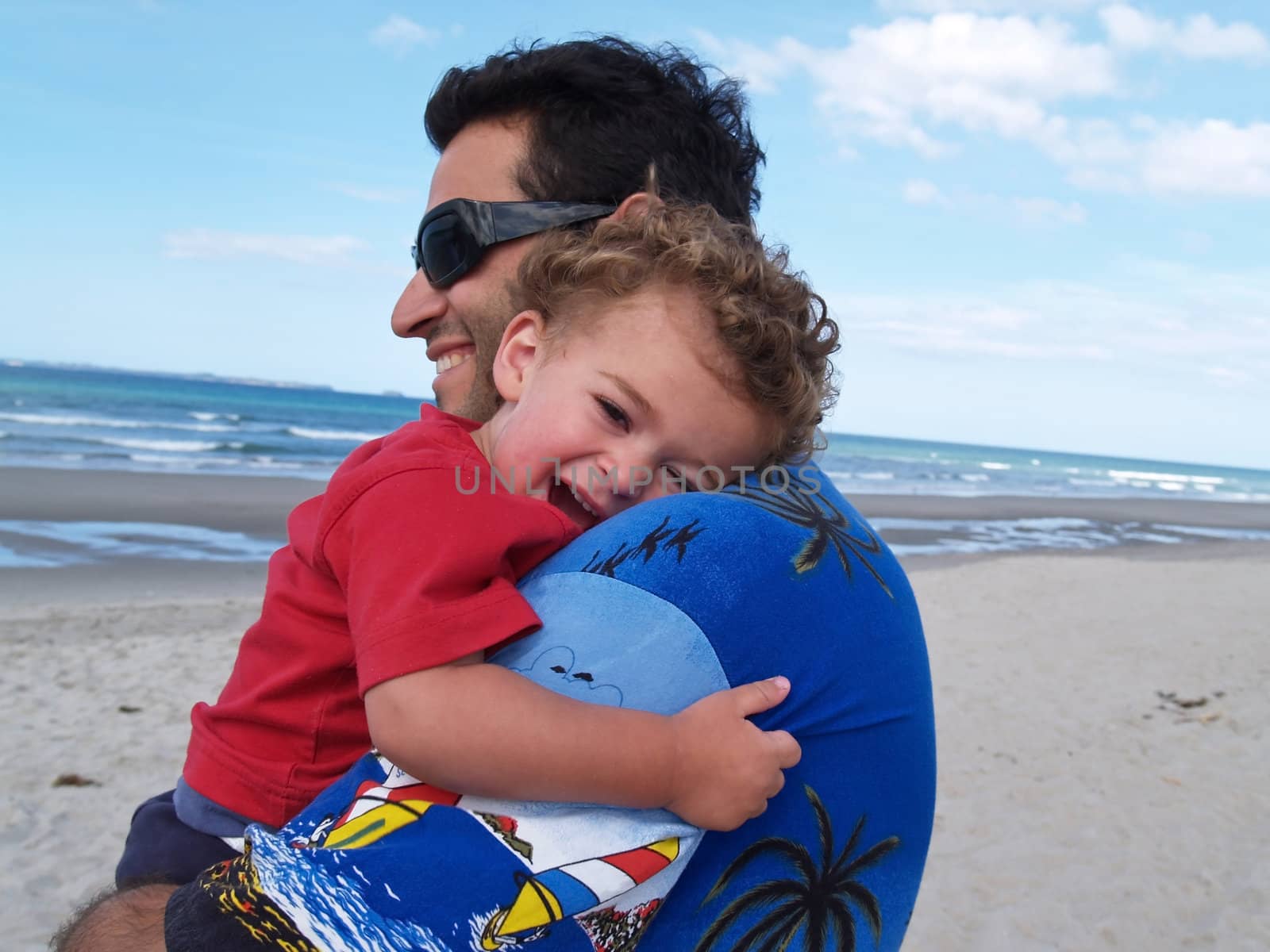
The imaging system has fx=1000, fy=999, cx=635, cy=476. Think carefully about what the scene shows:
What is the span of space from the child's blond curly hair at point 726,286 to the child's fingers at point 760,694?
0.76m

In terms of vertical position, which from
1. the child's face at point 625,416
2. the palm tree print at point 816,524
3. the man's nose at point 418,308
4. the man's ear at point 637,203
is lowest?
the palm tree print at point 816,524

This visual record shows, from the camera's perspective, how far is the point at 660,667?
4.02 feet

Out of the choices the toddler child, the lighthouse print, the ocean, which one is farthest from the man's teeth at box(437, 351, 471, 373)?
the ocean

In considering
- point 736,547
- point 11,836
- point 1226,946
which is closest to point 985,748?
point 1226,946

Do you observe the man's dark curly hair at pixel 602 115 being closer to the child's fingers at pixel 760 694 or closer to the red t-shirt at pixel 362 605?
the red t-shirt at pixel 362 605

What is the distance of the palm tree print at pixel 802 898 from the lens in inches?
47.3

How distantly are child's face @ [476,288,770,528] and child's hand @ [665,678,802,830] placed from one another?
24.6 inches

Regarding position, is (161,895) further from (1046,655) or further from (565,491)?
(1046,655)

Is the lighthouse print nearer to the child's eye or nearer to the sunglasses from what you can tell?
the child's eye

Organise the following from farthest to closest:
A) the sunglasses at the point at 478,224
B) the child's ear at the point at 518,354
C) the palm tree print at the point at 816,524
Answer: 1. the sunglasses at the point at 478,224
2. the child's ear at the point at 518,354
3. the palm tree print at the point at 816,524

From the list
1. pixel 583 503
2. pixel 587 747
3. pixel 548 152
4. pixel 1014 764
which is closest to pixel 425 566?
pixel 587 747

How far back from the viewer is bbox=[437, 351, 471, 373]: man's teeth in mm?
2439

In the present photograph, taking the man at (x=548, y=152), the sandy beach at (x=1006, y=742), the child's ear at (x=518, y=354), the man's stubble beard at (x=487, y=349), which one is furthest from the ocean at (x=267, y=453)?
the child's ear at (x=518, y=354)

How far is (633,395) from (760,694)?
731 millimetres
